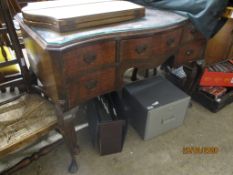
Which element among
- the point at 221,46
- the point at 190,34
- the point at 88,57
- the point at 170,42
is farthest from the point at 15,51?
the point at 221,46

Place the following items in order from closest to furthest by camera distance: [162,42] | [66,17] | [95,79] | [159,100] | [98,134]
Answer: [66,17], [95,79], [162,42], [98,134], [159,100]

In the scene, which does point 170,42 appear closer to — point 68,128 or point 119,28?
point 119,28

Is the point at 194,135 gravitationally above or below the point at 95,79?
below

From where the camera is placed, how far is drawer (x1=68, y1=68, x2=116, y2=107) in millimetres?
924

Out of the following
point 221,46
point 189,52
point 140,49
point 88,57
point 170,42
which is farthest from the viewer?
point 221,46

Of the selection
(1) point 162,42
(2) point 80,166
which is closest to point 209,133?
(1) point 162,42

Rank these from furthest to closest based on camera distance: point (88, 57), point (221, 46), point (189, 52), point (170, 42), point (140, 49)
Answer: point (221, 46) → point (189, 52) → point (170, 42) → point (140, 49) → point (88, 57)

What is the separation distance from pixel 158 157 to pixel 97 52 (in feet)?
2.69

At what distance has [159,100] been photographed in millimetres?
1318

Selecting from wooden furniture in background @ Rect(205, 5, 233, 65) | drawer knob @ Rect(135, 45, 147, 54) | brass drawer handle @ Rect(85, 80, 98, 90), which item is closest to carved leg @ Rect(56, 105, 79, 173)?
brass drawer handle @ Rect(85, 80, 98, 90)

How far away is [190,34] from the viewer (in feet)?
3.92

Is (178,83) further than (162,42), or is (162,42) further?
(178,83)

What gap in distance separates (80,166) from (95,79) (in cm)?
61

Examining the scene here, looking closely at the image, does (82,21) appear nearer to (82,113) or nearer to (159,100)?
(159,100)
